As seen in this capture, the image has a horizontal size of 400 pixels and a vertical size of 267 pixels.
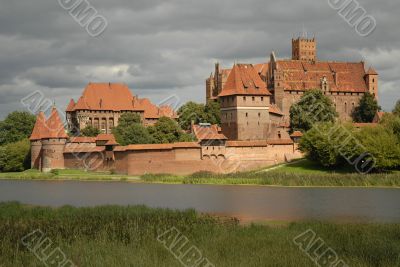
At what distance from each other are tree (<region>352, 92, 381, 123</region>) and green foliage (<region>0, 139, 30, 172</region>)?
1183 inches

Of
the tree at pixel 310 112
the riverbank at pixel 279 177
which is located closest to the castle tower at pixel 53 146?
the riverbank at pixel 279 177

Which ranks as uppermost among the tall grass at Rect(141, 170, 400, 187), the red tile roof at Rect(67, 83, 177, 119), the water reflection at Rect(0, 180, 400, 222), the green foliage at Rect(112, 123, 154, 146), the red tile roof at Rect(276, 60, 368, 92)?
the red tile roof at Rect(276, 60, 368, 92)

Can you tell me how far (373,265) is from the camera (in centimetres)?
1138

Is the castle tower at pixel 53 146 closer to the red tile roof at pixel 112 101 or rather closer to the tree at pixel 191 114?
the red tile roof at pixel 112 101

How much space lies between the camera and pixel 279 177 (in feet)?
117

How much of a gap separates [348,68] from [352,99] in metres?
3.39

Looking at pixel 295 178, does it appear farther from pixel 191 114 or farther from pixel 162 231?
pixel 162 231

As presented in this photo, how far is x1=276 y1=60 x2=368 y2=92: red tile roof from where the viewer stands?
5859 cm

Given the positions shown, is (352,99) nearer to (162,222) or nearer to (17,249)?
(162,222)

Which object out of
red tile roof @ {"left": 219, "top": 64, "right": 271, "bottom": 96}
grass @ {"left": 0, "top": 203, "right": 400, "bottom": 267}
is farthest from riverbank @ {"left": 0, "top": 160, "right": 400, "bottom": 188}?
grass @ {"left": 0, "top": 203, "right": 400, "bottom": 267}

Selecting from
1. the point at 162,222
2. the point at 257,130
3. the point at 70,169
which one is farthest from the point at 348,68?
the point at 162,222

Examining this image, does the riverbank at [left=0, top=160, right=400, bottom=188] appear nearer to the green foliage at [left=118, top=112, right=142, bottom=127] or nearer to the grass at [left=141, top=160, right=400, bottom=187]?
the grass at [left=141, top=160, right=400, bottom=187]

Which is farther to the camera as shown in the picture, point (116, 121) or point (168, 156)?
point (116, 121)

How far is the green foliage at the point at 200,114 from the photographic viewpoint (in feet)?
180
